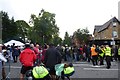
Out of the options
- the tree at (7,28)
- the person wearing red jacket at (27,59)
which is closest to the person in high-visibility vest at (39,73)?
the person wearing red jacket at (27,59)

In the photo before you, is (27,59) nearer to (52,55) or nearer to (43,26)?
(52,55)

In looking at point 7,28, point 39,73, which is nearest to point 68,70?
point 39,73

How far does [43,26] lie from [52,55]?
105687 millimetres

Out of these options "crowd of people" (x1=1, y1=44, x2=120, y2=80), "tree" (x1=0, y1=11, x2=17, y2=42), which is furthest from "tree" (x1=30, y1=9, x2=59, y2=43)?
"crowd of people" (x1=1, y1=44, x2=120, y2=80)

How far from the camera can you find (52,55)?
46.3 ft

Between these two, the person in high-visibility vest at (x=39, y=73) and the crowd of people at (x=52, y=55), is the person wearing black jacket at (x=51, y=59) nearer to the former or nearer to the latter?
the crowd of people at (x=52, y=55)

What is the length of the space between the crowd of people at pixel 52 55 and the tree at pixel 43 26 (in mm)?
77804

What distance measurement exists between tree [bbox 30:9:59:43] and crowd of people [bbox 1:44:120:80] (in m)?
77.8

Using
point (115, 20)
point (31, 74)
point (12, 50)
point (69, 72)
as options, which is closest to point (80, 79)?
point (69, 72)

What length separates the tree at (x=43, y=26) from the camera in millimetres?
119069

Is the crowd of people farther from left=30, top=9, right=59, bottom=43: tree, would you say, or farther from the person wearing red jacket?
left=30, top=9, right=59, bottom=43: tree

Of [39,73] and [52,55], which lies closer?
[39,73]

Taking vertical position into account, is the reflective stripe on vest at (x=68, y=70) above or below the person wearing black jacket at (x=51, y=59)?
below

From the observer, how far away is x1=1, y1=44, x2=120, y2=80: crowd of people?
45.7 ft
